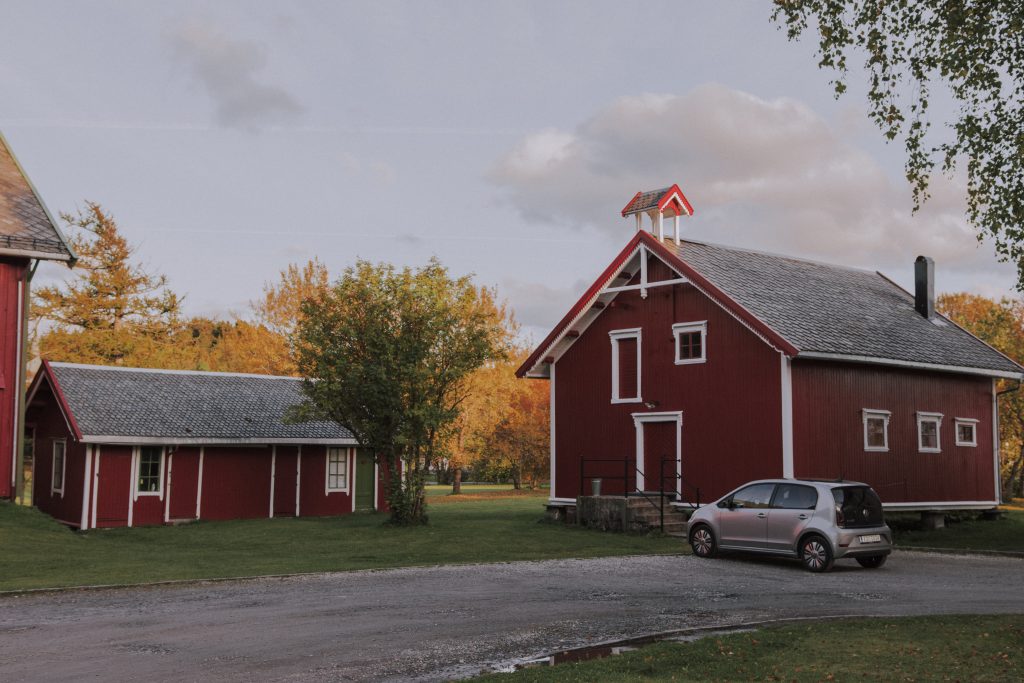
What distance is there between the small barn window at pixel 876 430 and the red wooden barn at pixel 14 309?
2052 cm

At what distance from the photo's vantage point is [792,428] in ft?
78.4

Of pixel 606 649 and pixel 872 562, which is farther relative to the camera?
pixel 872 562

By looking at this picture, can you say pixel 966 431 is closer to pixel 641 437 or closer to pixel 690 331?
pixel 690 331

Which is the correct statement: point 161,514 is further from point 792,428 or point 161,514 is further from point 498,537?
point 792,428

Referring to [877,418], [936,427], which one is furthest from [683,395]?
[936,427]

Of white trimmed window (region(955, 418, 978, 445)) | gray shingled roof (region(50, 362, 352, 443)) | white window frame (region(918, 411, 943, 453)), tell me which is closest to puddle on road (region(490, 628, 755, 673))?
white window frame (region(918, 411, 943, 453))

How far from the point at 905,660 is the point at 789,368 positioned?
A: 1527cm

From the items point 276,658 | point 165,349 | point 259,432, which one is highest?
point 165,349

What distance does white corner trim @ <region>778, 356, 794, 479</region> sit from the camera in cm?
2383

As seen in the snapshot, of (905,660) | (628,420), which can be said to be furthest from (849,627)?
(628,420)

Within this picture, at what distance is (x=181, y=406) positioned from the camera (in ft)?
104

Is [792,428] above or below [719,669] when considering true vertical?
above

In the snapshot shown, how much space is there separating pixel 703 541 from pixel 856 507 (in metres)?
3.09

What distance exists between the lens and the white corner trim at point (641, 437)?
26.1 metres
